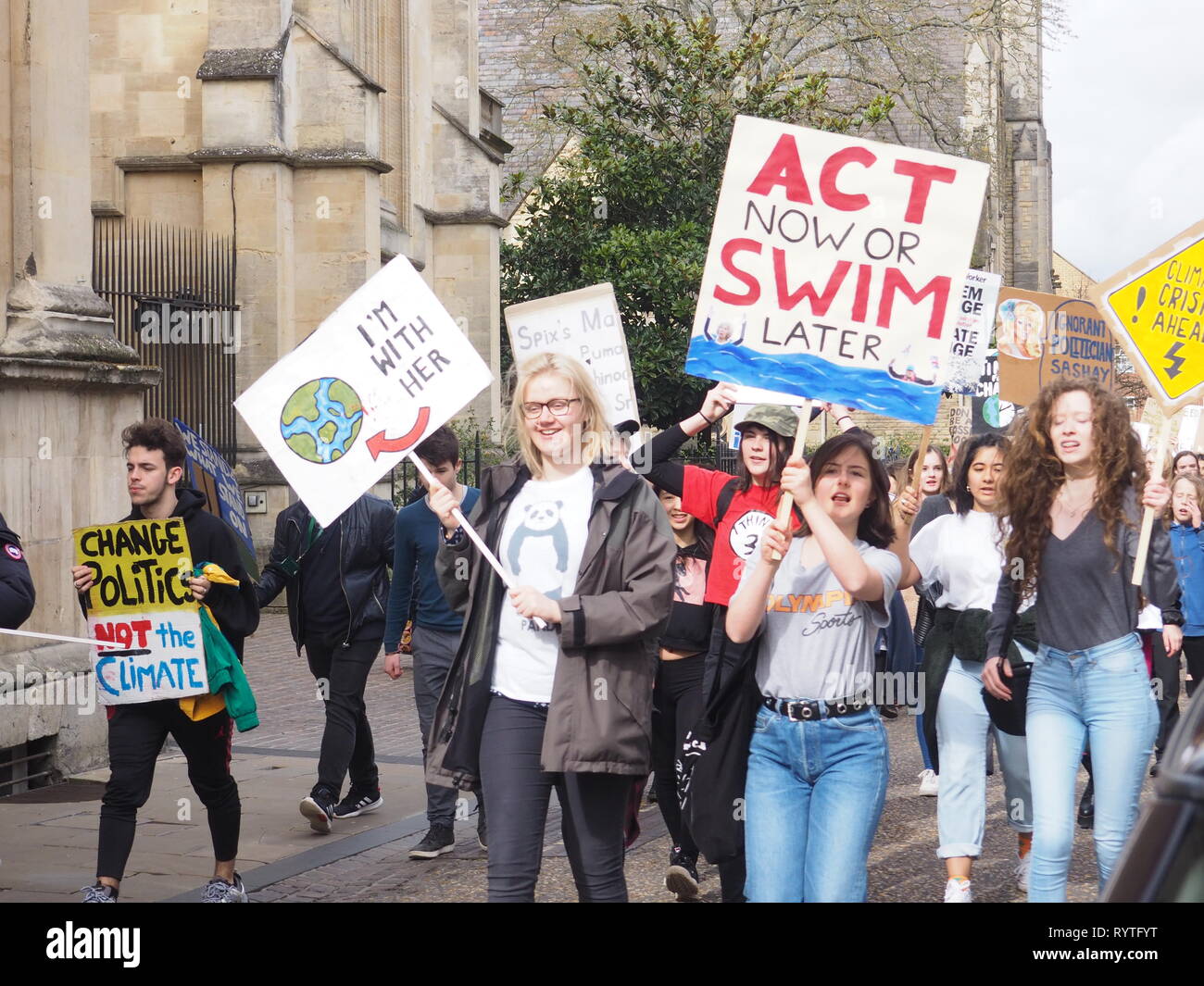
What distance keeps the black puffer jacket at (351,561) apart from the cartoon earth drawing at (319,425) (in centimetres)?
248

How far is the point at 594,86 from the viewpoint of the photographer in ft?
82.1

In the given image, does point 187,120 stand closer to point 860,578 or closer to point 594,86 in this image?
point 594,86

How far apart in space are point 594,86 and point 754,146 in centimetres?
2083

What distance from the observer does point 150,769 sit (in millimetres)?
5719

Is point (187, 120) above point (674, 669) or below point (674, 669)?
above

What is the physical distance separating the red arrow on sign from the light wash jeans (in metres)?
2.33

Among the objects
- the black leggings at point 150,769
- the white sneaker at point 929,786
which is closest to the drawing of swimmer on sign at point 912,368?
the black leggings at point 150,769

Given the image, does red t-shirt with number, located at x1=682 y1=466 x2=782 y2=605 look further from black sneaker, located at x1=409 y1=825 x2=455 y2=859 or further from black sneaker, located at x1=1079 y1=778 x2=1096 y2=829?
black sneaker, located at x1=1079 y1=778 x2=1096 y2=829

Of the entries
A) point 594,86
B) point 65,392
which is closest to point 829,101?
point 594,86

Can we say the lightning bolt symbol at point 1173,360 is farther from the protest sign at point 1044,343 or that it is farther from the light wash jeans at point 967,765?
the protest sign at point 1044,343

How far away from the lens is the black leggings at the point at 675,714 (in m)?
6.26
